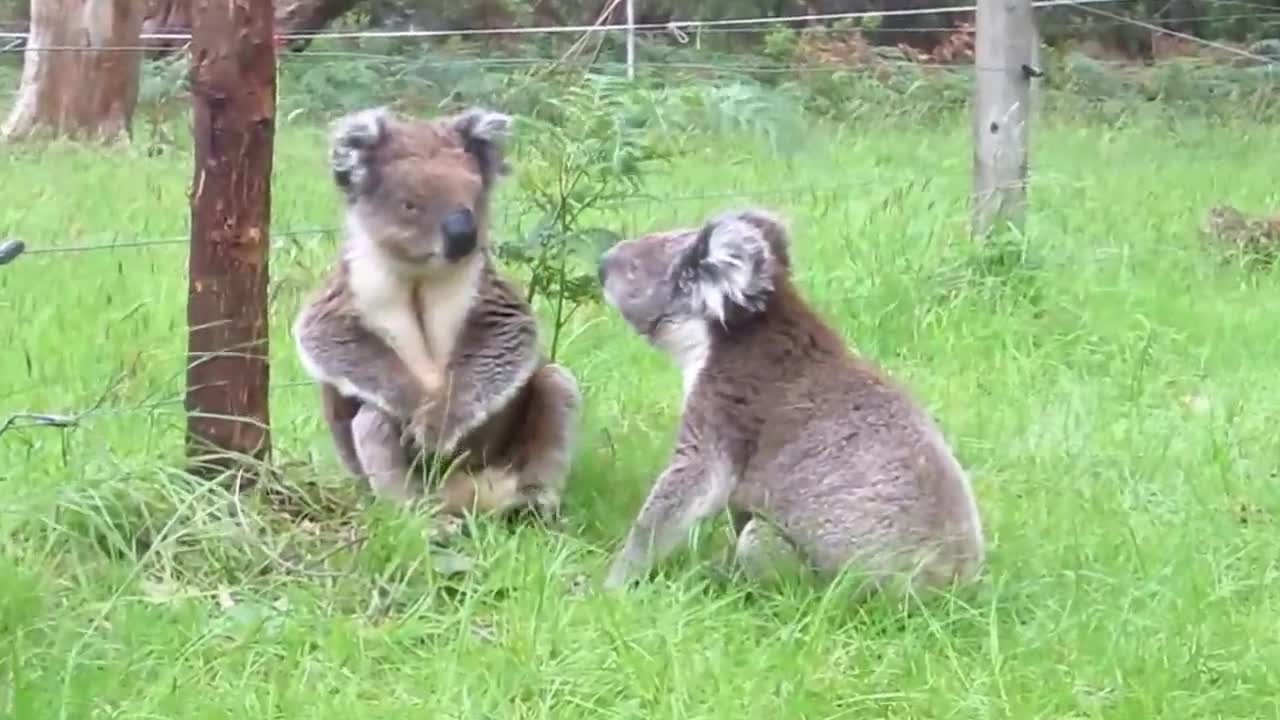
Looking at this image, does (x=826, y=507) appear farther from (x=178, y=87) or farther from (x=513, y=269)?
(x=178, y=87)

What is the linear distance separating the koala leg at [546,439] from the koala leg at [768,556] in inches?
31.1

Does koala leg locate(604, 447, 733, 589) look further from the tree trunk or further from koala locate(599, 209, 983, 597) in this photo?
the tree trunk

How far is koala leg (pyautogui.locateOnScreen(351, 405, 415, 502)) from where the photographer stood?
186 inches

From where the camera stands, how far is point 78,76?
1359 cm

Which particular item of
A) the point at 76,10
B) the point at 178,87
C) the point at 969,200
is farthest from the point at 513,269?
the point at 178,87

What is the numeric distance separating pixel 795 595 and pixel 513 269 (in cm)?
219

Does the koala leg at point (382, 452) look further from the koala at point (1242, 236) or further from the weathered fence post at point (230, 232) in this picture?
the koala at point (1242, 236)

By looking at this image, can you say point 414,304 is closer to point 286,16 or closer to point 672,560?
point 672,560

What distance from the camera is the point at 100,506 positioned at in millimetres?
4043

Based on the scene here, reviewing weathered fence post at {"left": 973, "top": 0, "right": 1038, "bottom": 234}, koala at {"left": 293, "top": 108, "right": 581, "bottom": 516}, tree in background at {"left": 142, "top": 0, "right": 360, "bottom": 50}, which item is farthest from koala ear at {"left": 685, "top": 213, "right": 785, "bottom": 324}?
tree in background at {"left": 142, "top": 0, "right": 360, "bottom": 50}

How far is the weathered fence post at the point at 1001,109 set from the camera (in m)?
7.40

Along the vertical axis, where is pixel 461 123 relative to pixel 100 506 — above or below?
above

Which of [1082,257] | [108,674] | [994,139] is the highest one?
[994,139]

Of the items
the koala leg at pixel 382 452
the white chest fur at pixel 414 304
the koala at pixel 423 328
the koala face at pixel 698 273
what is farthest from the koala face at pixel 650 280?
the koala leg at pixel 382 452
